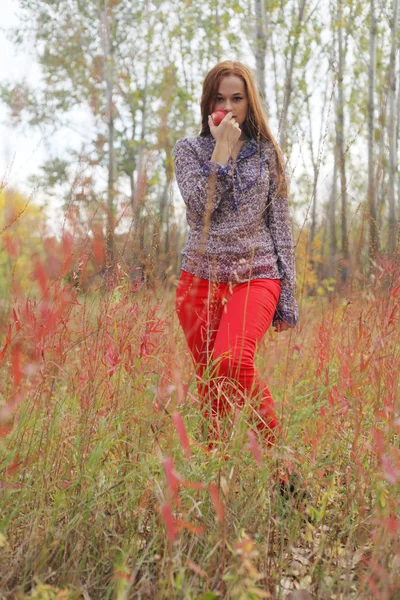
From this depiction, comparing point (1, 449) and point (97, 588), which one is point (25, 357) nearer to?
point (1, 449)

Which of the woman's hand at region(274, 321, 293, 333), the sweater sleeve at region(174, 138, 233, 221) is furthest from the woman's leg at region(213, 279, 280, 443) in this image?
the sweater sleeve at region(174, 138, 233, 221)

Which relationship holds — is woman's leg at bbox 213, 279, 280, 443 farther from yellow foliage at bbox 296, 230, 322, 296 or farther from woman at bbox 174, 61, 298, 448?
yellow foliage at bbox 296, 230, 322, 296

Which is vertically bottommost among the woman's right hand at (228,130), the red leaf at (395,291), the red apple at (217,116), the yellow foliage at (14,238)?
the red leaf at (395,291)

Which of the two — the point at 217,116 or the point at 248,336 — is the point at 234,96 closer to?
the point at 217,116

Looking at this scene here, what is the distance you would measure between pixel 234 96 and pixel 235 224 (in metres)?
0.58

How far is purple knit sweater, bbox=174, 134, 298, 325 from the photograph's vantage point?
2.42m

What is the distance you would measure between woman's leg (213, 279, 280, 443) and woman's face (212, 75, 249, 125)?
0.75 m

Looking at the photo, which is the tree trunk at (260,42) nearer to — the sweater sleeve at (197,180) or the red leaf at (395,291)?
the sweater sleeve at (197,180)

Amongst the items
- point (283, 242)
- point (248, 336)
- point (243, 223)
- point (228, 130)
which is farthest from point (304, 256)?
point (228, 130)

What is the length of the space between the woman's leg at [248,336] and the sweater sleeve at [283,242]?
0.21 feet

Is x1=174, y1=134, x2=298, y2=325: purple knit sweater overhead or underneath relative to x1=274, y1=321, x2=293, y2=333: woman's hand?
overhead

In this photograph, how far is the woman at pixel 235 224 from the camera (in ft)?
7.58

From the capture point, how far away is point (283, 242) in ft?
8.21

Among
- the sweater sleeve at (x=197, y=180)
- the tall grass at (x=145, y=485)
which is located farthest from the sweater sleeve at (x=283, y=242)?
the tall grass at (x=145, y=485)
